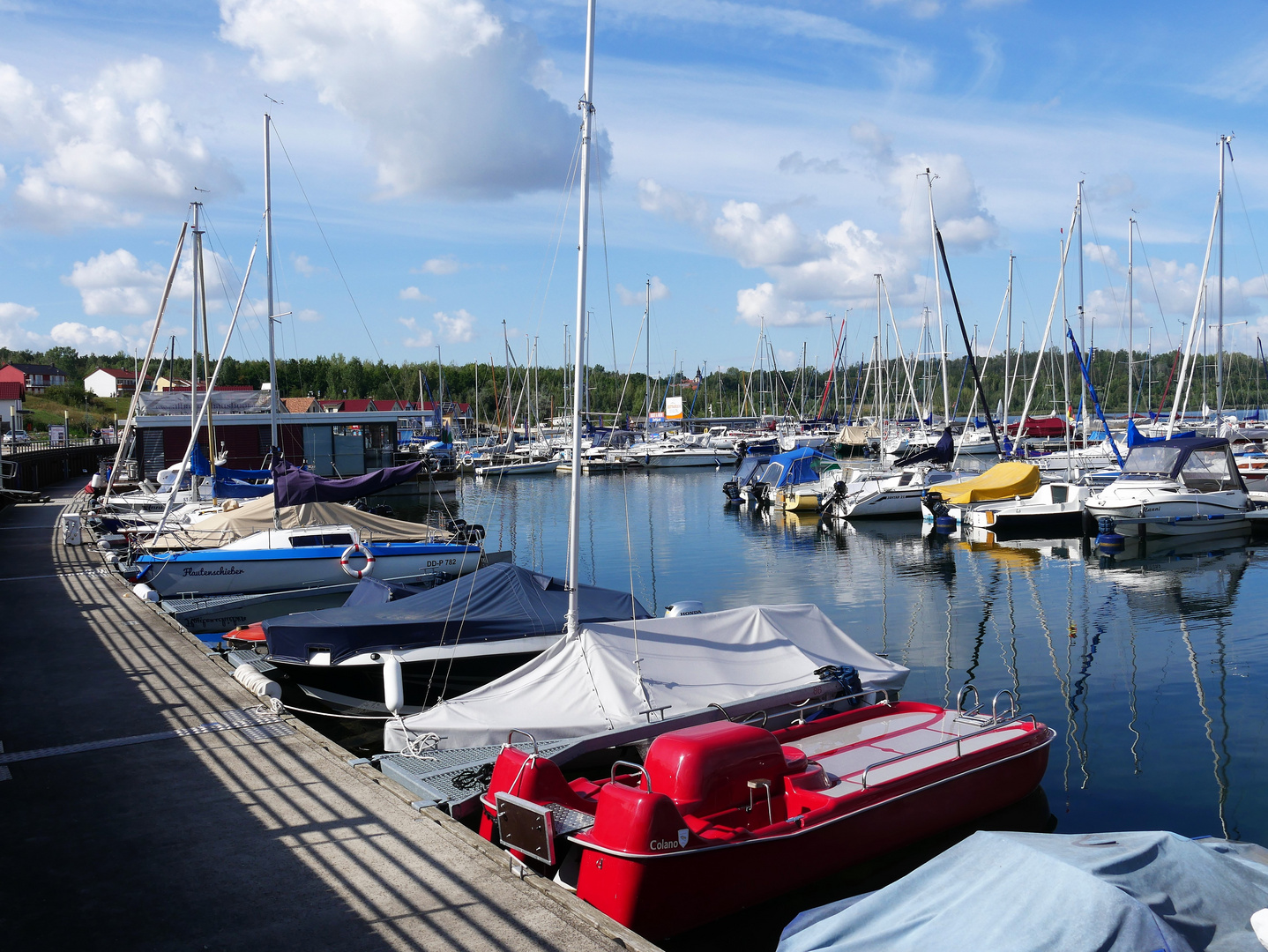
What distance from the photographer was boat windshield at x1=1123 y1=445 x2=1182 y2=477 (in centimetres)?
3625

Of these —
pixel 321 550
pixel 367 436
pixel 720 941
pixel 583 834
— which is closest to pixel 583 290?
pixel 583 834

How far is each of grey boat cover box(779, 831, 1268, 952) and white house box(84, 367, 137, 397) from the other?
14909 centimetres

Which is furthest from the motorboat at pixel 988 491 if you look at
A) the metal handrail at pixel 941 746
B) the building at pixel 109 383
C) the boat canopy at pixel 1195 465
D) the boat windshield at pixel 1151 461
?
the building at pixel 109 383

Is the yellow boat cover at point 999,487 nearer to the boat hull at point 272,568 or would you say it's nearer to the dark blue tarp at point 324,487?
the boat hull at point 272,568

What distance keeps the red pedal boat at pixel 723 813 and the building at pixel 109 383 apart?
145806 mm

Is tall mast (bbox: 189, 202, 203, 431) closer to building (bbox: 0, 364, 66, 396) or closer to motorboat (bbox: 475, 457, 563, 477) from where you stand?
motorboat (bbox: 475, 457, 563, 477)

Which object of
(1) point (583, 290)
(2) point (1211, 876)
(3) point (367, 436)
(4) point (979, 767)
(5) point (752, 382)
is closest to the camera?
(2) point (1211, 876)

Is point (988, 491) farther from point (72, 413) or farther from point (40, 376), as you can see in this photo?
point (40, 376)

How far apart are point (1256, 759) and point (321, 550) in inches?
844

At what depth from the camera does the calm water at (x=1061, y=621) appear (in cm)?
1308

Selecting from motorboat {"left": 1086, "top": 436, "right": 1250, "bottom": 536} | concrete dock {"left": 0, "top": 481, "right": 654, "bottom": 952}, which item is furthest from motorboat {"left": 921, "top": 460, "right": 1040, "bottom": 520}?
concrete dock {"left": 0, "top": 481, "right": 654, "bottom": 952}

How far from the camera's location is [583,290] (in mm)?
13414

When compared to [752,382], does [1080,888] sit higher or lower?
lower

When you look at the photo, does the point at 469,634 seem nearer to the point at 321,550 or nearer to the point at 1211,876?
the point at 1211,876
